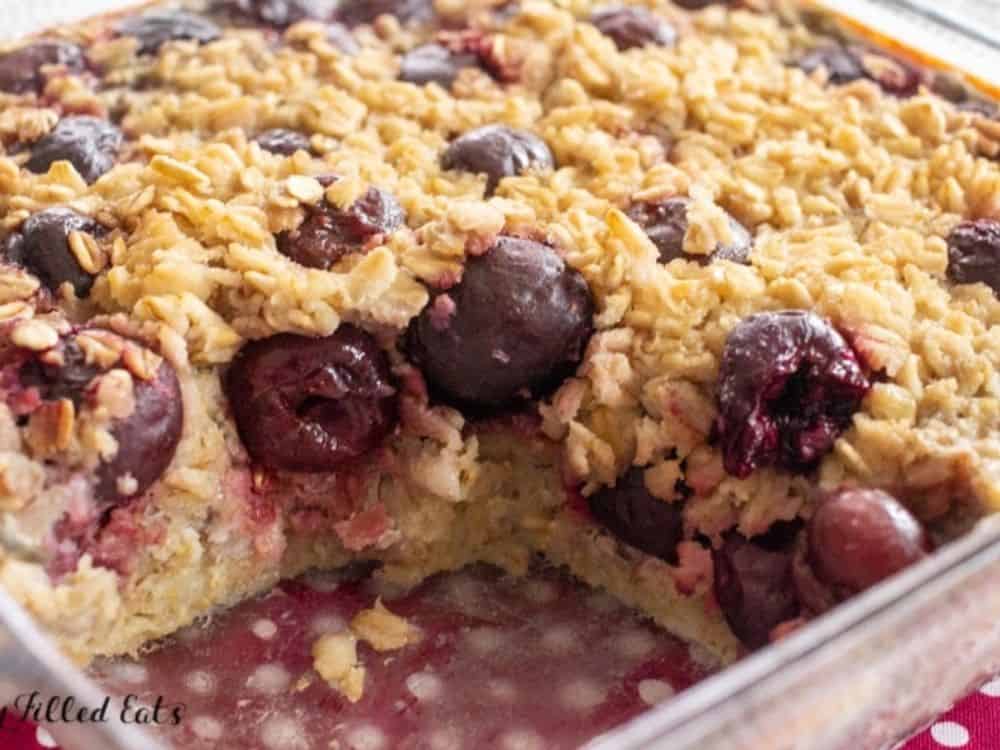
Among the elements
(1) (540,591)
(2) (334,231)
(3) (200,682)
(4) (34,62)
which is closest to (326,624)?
(3) (200,682)

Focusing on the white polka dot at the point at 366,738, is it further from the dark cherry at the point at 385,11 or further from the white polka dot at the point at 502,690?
the dark cherry at the point at 385,11

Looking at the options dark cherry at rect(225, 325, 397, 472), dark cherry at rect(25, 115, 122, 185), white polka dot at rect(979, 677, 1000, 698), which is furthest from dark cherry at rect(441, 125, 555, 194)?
white polka dot at rect(979, 677, 1000, 698)

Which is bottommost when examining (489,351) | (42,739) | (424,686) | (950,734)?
(42,739)

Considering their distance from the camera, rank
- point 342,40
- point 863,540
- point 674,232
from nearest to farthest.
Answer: point 863,540, point 674,232, point 342,40

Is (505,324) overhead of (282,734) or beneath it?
overhead

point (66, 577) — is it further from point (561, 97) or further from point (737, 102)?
point (737, 102)

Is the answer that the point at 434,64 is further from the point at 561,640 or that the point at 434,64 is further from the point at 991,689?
the point at 991,689

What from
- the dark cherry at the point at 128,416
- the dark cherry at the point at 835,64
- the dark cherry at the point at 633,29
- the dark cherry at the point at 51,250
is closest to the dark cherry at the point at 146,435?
the dark cherry at the point at 128,416
